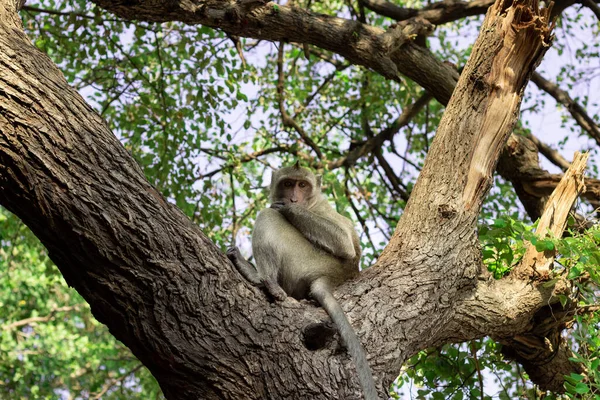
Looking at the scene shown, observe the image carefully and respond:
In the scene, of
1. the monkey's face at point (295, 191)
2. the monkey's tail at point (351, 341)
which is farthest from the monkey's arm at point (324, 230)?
the monkey's tail at point (351, 341)

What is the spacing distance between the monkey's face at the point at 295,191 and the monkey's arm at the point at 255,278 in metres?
1.15

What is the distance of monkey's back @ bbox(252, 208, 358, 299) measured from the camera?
4648 millimetres

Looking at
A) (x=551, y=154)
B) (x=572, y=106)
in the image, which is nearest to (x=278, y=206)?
(x=551, y=154)

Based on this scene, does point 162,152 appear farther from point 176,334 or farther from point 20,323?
point 20,323

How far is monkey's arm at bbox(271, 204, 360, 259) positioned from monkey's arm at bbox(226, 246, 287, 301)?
62 centimetres

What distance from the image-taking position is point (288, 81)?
9.92m

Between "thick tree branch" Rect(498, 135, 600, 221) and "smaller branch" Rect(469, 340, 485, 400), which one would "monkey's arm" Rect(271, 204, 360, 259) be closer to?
"smaller branch" Rect(469, 340, 485, 400)

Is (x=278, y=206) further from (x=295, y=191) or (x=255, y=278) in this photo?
(x=255, y=278)

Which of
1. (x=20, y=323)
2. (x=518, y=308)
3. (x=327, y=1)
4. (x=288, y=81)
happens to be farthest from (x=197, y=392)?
(x=20, y=323)

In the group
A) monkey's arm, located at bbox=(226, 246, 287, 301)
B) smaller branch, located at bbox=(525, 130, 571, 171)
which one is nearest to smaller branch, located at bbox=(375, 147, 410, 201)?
smaller branch, located at bbox=(525, 130, 571, 171)

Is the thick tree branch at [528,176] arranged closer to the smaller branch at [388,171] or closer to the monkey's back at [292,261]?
the smaller branch at [388,171]

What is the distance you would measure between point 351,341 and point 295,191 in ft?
6.88

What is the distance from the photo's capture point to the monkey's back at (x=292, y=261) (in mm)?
4648

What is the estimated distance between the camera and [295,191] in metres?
5.55
